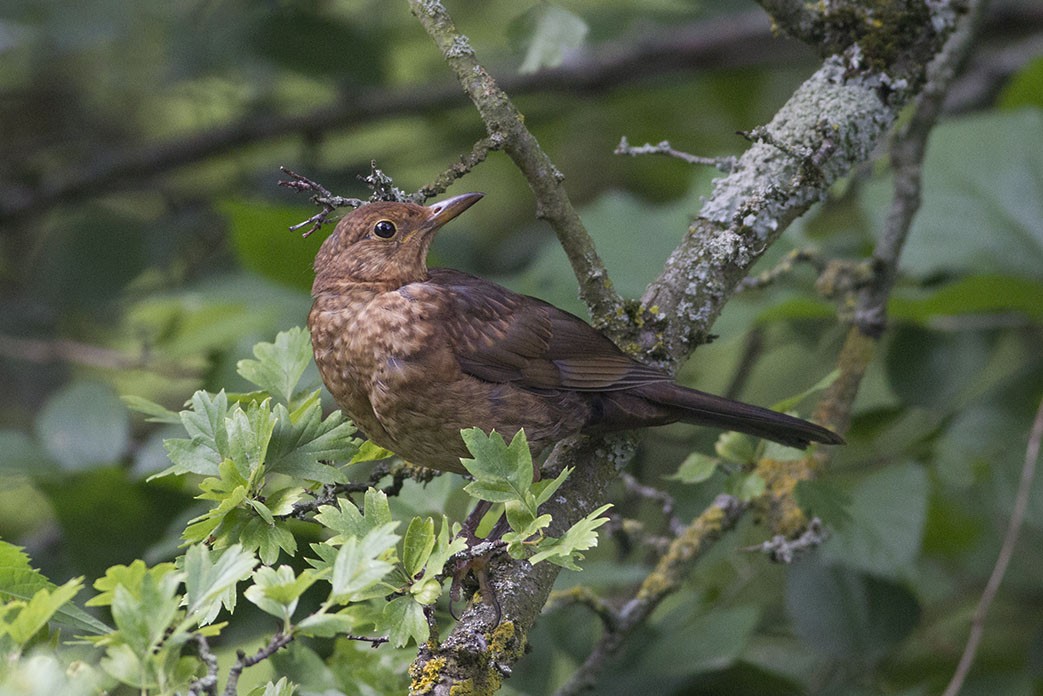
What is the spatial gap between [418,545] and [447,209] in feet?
4.14

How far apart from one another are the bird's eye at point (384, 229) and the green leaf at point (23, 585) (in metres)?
1.26

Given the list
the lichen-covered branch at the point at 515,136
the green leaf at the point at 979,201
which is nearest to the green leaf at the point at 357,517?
the lichen-covered branch at the point at 515,136

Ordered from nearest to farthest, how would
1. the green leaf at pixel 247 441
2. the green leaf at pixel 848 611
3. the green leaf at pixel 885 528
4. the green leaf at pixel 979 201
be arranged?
the green leaf at pixel 247 441 → the green leaf at pixel 885 528 → the green leaf at pixel 848 611 → the green leaf at pixel 979 201

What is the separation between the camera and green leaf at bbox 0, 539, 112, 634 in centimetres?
187

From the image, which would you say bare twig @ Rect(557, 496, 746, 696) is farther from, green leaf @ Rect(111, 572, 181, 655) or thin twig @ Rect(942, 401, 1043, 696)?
green leaf @ Rect(111, 572, 181, 655)

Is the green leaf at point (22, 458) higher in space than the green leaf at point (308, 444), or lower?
lower

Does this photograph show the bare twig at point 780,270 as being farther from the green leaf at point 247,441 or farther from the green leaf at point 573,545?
the green leaf at point 247,441

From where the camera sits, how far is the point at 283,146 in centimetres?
631

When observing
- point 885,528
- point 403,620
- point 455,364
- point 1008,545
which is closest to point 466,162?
point 455,364

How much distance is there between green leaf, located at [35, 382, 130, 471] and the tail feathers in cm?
197

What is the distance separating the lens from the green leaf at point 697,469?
2740 mm

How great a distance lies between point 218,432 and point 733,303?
241 cm

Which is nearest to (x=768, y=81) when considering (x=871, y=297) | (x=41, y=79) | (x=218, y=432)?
(x=871, y=297)

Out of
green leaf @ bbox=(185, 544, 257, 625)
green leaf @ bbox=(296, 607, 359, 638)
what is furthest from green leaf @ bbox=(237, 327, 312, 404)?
green leaf @ bbox=(296, 607, 359, 638)
